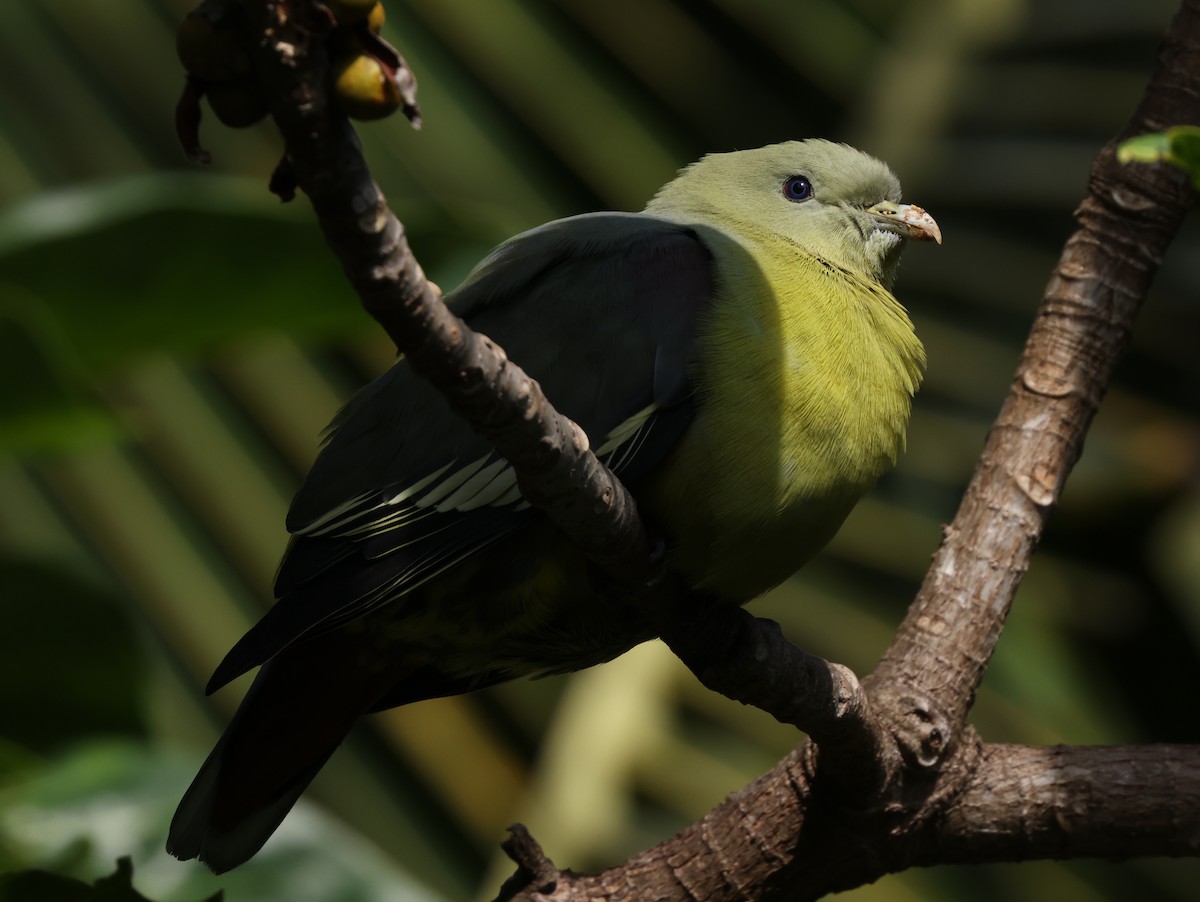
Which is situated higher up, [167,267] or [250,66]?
[250,66]

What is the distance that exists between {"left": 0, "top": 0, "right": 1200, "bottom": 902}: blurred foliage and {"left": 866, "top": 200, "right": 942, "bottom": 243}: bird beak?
0.81m

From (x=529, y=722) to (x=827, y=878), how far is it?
1483 millimetres

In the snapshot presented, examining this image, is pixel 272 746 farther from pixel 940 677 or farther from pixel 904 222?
pixel 904 222

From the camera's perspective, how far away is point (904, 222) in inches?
124

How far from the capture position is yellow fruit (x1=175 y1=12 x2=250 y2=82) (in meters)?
1.10

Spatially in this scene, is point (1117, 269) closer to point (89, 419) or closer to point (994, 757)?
point (994, 757)

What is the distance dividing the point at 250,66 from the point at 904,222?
2.23m

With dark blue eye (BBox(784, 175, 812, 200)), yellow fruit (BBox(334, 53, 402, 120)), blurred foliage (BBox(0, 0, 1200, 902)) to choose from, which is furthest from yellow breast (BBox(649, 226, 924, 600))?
yellow fruit (BBox(334, 53, 402, 120))

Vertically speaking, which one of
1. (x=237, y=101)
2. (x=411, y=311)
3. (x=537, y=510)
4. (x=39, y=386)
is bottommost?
(x=39, y=386)

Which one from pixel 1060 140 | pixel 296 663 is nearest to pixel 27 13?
pixel 296 663

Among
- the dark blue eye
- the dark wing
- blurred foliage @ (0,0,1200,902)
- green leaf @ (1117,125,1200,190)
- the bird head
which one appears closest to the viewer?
green leaf @ (1117,125,1200,190)

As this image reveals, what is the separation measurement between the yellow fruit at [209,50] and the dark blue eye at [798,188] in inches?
86.2

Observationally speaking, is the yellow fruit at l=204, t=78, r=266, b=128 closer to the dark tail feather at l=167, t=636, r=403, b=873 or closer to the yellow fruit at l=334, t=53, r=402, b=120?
the yellow fruit at l=334, t=53, r=402, b=120

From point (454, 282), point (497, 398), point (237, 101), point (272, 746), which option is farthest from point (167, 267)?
point (237, 101)
